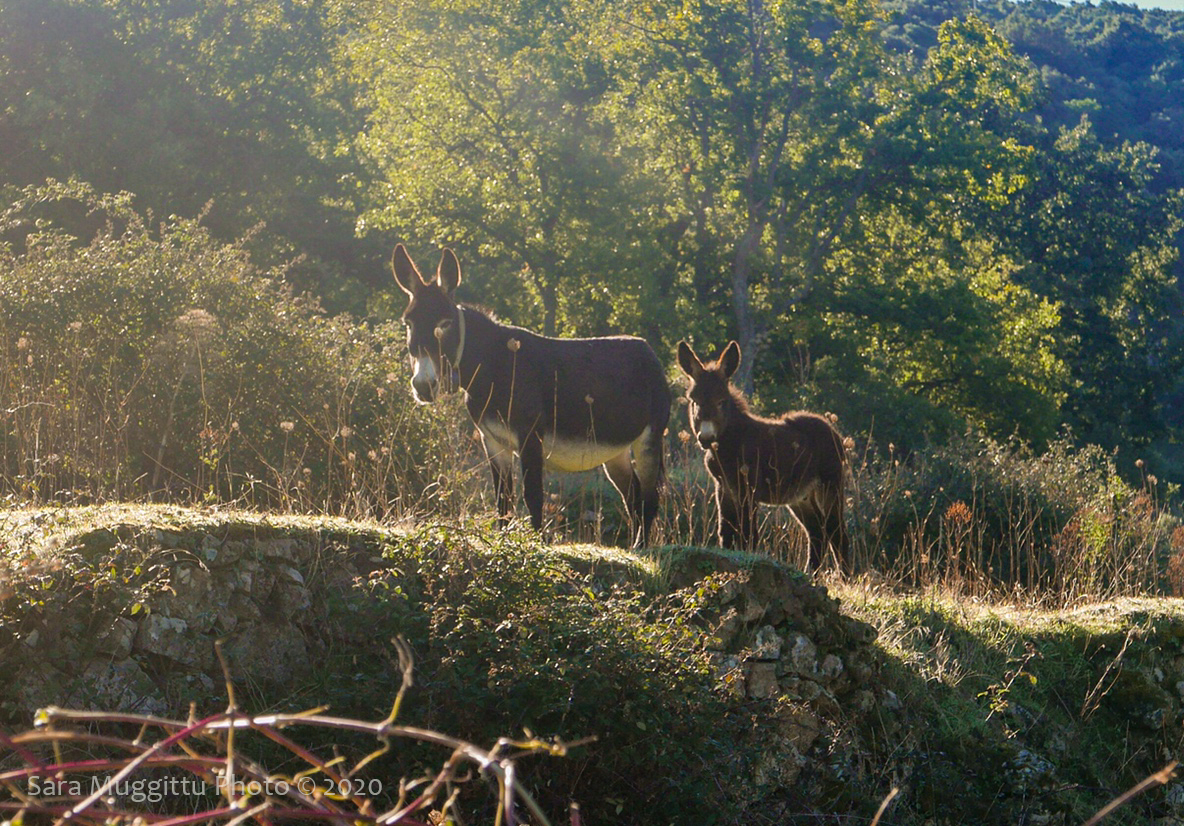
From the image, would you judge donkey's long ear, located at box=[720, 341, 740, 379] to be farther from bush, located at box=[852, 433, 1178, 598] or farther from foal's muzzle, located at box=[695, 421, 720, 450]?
bush, located at box=[852, 433, 1178, 598]

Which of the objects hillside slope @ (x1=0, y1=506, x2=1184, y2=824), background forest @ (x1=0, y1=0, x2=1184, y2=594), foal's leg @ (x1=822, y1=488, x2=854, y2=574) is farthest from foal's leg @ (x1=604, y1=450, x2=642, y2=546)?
background forest @ (x1=0, y1=0, x2=1184, y2=594)

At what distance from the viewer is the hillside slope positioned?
443 centimetres

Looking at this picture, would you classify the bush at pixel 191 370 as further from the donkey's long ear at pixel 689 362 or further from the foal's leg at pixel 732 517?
the foal's leg at pixel 732 517

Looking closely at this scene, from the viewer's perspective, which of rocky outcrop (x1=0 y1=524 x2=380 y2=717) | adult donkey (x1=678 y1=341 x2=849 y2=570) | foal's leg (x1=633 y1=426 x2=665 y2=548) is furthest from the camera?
foal's leg (x1=633 y1=426 x2=665 y2=548)

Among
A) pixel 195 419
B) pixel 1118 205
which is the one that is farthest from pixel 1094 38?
Result: pixel 195 419

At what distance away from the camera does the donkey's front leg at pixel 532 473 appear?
8148 millimetres

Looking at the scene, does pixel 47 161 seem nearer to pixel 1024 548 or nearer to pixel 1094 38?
pixel 1024 548

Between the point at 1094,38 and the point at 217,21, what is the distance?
6328 cm

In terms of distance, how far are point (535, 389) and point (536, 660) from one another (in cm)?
420

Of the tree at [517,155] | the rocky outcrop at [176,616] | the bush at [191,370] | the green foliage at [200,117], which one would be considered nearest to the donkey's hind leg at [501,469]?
the bush at [191,370]

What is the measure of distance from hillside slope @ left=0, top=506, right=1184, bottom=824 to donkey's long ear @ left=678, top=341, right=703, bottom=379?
2.93m

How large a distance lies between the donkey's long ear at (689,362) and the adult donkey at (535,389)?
0.31 m

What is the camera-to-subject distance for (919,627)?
23.8 feet

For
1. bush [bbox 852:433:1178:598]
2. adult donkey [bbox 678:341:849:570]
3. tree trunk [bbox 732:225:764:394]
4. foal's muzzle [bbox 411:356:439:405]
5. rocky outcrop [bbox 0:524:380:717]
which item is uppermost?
foal's muzzle [bbox 411:356:439:405]
